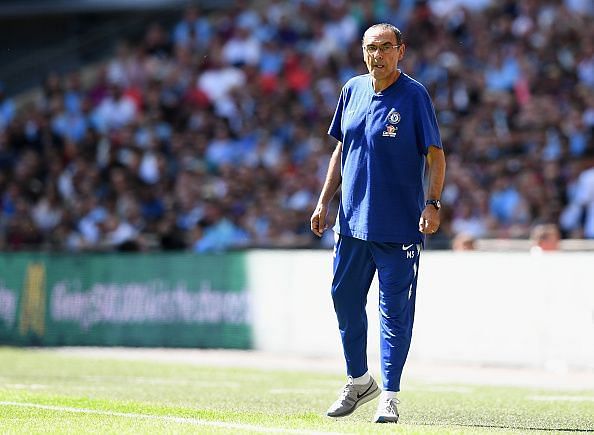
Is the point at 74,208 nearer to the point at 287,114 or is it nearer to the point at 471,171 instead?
the point at 287,114

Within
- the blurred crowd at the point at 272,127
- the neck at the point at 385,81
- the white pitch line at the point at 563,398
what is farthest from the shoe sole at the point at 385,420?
the blurred crowd at the point at 272,127

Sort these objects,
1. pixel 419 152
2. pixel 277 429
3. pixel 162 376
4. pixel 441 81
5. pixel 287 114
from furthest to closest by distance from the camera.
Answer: pixel 287 114 < pixel 441 81 < pixel 162 376 < pixel 419 152 < pixel 277 429

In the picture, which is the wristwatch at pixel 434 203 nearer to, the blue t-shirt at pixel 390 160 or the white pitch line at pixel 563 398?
the blue t-shirt at pixel 390 160

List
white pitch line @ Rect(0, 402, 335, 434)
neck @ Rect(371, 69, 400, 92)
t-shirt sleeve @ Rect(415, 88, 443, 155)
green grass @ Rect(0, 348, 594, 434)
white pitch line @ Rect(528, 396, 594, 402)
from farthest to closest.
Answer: white pitch line @ Rect(528, 396, 594, 402) → neck @ Rect(371, 69, 400, 92) → t-shirt sleeve @ Rect(415, 88, 443, 155) → green grass @ Rect(0, 348, 594, 434) → white pitch line @ Rect(0, 402, 335, 434)

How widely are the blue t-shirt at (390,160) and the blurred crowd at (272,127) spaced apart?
8.55 metres

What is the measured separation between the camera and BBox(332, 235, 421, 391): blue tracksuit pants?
813 centimetres

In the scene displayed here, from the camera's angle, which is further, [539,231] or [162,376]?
[539,231]

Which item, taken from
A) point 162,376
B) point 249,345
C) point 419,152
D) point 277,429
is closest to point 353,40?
point 249,345

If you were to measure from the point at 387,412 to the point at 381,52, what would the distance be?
2064 millimetres

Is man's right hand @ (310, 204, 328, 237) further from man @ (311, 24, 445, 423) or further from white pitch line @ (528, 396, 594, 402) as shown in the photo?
white pitch line @ (528, 396, 594, 402)

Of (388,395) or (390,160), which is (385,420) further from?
(390,160)

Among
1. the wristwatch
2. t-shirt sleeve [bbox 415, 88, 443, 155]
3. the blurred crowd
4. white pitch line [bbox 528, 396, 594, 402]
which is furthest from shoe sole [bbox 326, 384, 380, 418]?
the blurred crowd

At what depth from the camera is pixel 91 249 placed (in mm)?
20547

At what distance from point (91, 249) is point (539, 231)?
7434 millimetres
